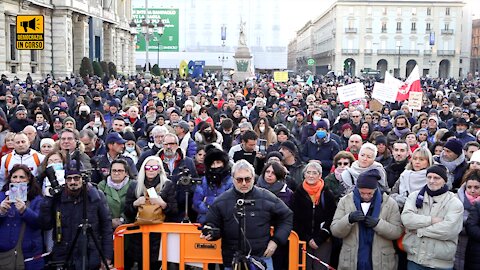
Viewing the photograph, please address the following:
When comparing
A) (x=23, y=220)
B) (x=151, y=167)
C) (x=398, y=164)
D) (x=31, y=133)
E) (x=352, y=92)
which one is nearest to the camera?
(x=23, y=220)

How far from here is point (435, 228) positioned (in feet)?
19.2

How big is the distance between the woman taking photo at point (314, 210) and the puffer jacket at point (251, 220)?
0.99m

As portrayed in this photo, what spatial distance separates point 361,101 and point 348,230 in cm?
1196

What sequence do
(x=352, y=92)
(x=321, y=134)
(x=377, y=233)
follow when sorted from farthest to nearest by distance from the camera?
(x=352, y=92)
(x=321, y=134)
(x=377, y=233)

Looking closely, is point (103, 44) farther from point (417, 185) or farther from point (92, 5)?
point (417, 185)

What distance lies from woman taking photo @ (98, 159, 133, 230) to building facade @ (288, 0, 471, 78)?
Result: 95.2 meters

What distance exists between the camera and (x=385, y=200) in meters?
6.20

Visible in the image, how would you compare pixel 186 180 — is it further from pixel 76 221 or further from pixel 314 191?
pixel 314 191

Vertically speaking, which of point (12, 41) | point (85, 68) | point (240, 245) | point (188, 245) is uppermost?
point (12, 41)

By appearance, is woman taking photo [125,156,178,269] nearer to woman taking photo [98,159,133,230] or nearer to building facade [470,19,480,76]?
woman taking photo [98,159,133,230]

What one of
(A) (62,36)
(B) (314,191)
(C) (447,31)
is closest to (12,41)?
(A) (62,36)

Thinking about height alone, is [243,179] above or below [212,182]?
above

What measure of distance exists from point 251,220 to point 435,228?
1783 mm

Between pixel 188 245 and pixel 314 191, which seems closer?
pixel 188 245
